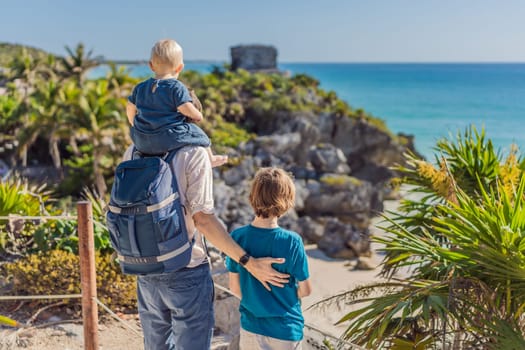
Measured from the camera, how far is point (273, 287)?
262 centimetres

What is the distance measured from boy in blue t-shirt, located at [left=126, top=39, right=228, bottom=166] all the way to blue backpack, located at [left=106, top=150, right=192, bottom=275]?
0.11m

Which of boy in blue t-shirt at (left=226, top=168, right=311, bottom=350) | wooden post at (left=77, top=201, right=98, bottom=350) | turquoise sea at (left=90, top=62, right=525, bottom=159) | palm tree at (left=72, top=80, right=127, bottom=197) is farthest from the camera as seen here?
turquoise sea at (left=90, top=62, right=525, bottom=159)

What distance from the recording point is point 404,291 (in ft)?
11.5

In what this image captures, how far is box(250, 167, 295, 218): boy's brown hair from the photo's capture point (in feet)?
8.26

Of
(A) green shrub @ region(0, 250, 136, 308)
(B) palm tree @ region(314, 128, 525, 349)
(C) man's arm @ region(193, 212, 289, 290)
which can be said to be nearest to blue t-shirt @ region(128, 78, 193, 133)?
(C) man's arm @ region(193, 212, 289, 290)

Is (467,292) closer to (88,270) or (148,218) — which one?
(148,218)

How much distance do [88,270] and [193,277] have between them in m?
1.32

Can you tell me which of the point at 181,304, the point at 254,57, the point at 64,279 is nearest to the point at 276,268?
the point at 181,304

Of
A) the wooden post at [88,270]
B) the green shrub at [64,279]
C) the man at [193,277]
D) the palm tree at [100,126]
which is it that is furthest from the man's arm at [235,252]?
the palm tree at [100,126]

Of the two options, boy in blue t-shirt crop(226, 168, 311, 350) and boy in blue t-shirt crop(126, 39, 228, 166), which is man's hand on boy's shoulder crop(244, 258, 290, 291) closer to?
boy in blue t-shirt crop(226, 168, 311, 350)

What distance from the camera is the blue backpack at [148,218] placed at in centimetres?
244

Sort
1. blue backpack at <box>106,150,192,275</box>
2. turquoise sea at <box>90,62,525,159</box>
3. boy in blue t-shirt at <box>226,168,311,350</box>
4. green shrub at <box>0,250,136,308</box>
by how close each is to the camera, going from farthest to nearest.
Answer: turquoise sea at <box>90,62,525,159</box> < green shrub at <box>0,250,136,308</box> < boy in blue t-shirt at <box>226,168,311,350</box> < blue backpack at <box>106,150,192,275</box>

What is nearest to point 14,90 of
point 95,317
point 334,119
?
point 334,119

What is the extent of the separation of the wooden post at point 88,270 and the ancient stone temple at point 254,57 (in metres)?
53.6
